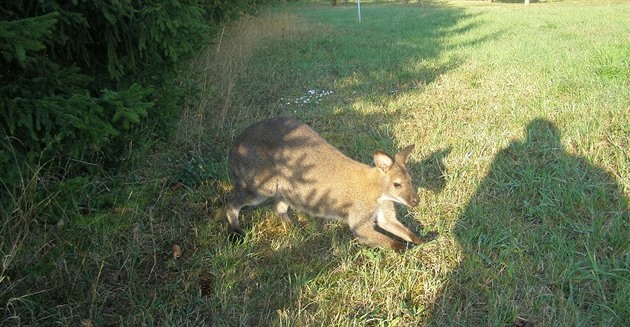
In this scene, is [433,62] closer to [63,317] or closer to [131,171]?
[131,171]

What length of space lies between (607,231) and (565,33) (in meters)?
11.9

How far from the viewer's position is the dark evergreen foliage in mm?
3996

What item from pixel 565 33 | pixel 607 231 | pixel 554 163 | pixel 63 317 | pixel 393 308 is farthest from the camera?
pixel 565 33

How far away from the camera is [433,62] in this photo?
11.5 meters

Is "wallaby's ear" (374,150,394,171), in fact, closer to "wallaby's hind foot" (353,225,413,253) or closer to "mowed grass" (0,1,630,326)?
"wallaby's hind foot" (353,225,413,253)

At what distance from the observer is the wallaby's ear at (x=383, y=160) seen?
186 inches

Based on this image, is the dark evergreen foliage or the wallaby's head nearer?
the dark evergreen foliage

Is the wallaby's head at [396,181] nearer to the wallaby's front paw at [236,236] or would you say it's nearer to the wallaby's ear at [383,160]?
the wallaby's ear at [383,160]

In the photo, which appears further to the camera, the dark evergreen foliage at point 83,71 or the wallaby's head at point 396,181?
the wallaby's head at point 396,181

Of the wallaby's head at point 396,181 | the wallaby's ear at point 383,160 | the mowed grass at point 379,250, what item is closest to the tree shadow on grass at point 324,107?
the mowed grass at point 379,250

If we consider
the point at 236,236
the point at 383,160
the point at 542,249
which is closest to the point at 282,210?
the point at 236,236

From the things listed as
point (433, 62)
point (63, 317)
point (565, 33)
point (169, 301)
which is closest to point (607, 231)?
point (169, 301)

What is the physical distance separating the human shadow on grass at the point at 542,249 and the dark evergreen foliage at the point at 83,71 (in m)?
3.15

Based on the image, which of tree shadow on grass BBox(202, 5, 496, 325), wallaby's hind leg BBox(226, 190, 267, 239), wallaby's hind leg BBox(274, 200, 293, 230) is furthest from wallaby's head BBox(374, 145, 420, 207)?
wallaby's hind leg BBox(226, 190, 267, 239)
